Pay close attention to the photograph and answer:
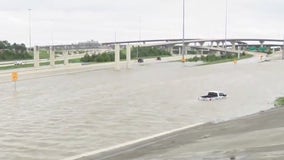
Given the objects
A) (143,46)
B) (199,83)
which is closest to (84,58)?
(143,46)

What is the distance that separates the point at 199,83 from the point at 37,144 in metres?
37.1

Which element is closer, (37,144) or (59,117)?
(37,144)

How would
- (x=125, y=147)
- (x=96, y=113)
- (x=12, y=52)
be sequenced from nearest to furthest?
(x=125, y=147)
(x=96, y=113)
(x=12, y=52)

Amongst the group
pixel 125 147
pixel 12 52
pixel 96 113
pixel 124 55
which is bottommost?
pixel 96 113

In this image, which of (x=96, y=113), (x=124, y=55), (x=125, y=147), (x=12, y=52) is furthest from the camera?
(x=124, y=55)

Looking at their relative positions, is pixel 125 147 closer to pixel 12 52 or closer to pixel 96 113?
pixel 96 113

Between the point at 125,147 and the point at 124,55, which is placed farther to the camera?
the point at 124,55

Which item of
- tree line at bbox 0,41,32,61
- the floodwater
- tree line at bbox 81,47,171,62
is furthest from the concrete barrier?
tree line at bbox 0,41,32,61

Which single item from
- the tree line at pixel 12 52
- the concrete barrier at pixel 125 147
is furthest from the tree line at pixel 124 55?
the concrete barrier at pixel 125 147

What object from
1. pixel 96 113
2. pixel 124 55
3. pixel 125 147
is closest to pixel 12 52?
pixel 124 55

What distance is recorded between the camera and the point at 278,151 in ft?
50.8

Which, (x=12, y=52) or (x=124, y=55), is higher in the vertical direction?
(x=12, y=52)

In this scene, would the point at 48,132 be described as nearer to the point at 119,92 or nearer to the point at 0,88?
the point at 119,92

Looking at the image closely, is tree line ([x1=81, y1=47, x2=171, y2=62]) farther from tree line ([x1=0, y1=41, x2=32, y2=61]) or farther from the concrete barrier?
the concrete barrier
